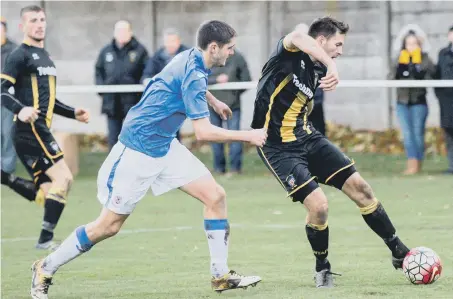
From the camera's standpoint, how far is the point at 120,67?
750 inches

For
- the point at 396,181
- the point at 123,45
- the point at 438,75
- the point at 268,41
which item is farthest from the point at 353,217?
the point at 268,41

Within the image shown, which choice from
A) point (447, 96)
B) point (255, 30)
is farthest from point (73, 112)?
point (255, 30)

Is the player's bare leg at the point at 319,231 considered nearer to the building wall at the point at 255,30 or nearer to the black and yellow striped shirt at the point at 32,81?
the black and yellow striped shirt at the point at 32,81

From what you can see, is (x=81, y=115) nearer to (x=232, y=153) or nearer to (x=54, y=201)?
(x=54, y=201)

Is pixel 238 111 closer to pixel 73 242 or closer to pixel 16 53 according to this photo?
pixel 16 53

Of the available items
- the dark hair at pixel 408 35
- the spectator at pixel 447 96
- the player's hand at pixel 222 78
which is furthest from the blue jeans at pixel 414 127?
the player's hand at pixel 222 78

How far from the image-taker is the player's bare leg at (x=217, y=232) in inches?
350

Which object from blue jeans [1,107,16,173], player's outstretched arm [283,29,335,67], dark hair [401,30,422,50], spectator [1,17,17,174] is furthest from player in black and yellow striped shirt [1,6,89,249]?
dark hair [401,30,422,50]

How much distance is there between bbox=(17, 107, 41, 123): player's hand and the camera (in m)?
11.5

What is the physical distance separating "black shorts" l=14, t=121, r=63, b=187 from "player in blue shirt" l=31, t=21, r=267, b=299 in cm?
313

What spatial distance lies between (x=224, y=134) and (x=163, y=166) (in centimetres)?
72

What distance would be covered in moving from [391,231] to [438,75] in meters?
8.98

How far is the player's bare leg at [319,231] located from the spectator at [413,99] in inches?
356

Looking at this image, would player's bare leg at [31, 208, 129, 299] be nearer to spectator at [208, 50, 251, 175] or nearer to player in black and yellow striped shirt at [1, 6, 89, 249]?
player in black and yellow striped shirt at [1, 6, 89, 249]
